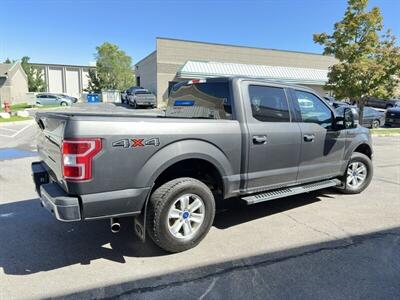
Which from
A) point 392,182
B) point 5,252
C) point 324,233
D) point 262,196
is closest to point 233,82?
point 262,196

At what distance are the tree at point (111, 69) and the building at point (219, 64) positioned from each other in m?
12.2

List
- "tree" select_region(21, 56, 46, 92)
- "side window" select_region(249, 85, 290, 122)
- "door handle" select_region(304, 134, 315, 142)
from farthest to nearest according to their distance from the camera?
"tree" select_region(21, 56, 46, 92), "door handle" select_region(304, 134, 315, 142), "side window" select_region(249, 85, 290, 122)

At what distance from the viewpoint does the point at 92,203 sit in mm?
2959

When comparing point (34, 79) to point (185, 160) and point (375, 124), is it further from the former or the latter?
point (185, 160)

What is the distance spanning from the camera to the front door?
4.60 meters

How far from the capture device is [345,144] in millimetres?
5254

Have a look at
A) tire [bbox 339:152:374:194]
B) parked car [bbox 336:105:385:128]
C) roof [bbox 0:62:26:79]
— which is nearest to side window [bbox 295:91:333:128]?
tire [bbox 339:152:374:194]

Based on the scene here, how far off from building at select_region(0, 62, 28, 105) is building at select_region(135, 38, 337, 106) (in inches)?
706

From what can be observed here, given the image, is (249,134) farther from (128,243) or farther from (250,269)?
(128,243)

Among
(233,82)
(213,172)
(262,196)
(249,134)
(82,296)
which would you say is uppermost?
(233,82)

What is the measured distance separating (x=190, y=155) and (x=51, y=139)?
1.53m

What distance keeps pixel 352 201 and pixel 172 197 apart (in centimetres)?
359

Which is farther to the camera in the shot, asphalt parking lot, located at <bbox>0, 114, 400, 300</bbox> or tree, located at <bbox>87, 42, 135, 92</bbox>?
tree, located at <bbox>87, 42, 135, 92</bbox>

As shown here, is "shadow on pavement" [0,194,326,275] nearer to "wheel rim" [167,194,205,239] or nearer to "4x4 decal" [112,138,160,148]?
"wheel rim" [167,194,205,239]
